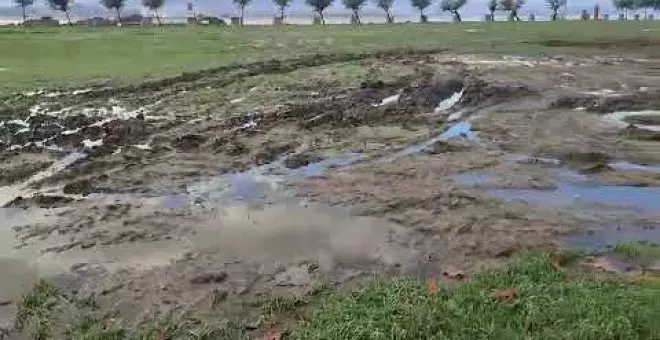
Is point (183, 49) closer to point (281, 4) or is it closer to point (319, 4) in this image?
point (319, 4)

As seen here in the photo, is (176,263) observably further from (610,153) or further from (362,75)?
(362,75)

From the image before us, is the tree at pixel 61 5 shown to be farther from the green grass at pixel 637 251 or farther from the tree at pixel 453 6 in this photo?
the green grass at pixel 637 251

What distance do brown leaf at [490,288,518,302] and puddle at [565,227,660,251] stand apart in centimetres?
244

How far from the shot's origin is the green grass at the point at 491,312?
707 centimetres

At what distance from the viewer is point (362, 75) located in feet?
87.8

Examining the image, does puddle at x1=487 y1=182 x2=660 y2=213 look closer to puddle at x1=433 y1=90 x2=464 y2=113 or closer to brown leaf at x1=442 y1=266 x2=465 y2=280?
brown leaf at x1=442 y1=266 x2=465 y2=280

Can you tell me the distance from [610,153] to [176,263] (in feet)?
30.4

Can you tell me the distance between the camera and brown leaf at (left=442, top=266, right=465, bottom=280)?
896cm

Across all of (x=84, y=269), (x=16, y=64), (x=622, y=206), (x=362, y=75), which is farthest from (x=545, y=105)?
(x=16, y=64)

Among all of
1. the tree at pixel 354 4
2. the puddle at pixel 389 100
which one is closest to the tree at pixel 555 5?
the tree at pixel 354 4

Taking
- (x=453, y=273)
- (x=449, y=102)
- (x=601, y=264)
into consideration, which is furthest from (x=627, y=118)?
(x=453, y=273)

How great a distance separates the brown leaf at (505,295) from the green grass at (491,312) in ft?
0.23

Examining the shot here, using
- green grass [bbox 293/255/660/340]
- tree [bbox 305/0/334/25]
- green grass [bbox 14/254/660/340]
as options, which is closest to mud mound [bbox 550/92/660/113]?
green grass [bbox 14/254/660/340]

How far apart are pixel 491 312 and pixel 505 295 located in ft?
1.36
